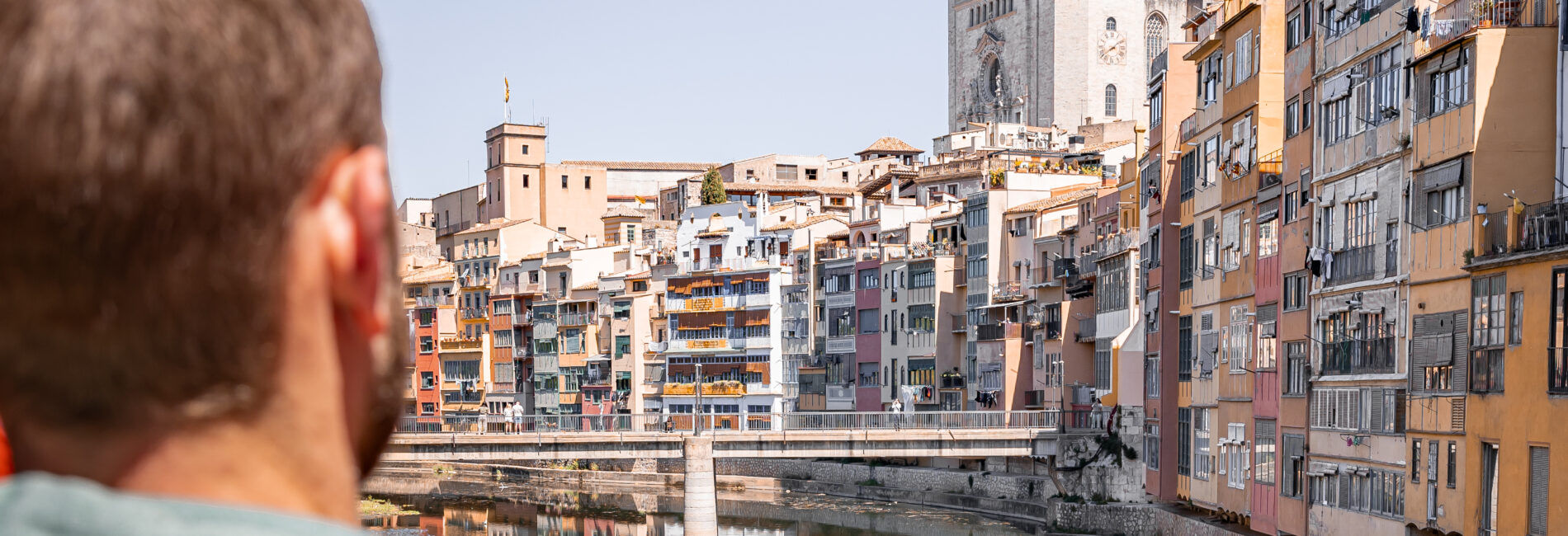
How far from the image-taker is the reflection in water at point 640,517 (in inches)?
2125

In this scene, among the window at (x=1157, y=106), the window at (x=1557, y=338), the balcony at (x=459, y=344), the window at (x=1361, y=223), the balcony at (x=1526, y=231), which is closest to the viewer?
the window at (x=1557, y=338)

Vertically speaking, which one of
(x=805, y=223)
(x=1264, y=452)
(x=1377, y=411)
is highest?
(x=805, y=223)

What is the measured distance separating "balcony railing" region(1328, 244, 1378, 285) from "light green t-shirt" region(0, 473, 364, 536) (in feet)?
102

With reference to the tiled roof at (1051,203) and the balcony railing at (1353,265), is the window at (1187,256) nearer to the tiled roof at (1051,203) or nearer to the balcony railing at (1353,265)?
the balcony railing at (1353,265)

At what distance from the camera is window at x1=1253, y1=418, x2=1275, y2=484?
3475 centimetres

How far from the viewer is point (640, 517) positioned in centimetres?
6016

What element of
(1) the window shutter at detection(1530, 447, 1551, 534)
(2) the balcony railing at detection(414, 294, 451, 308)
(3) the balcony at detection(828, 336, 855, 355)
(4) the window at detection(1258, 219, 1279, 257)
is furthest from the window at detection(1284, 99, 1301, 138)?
(2) the balcony railing at detection(414, 294, 451, 308)

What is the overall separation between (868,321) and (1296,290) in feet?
123

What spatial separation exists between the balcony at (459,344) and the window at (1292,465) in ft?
201

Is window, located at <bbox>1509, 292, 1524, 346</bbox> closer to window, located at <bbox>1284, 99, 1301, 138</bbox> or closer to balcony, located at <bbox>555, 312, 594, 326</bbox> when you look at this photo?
window, located at <bbox>1284, 99, 1301, 138</bbox>

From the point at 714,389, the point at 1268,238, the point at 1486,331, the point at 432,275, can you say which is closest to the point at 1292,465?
the point at 1268,238

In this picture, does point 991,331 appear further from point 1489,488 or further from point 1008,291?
point 1489,488

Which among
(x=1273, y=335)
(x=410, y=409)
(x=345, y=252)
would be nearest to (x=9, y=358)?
(x=345, y=252)

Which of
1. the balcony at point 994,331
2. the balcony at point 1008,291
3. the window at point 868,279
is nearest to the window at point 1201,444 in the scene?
the balcony at point 994,331
